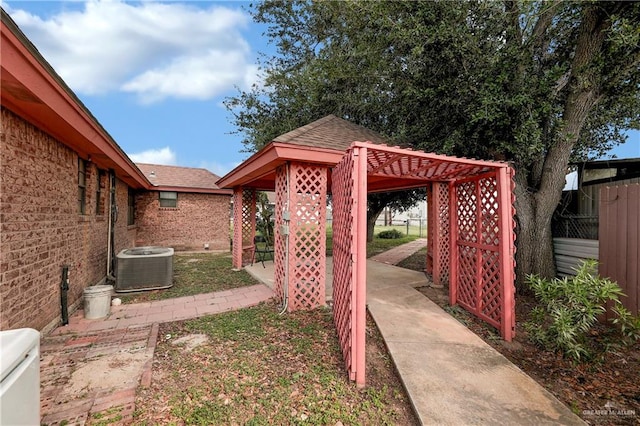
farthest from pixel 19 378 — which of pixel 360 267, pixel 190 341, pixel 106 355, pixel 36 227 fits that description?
pixel 36 227

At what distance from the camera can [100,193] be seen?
19.8 feet

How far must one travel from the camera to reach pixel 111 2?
4.54 m

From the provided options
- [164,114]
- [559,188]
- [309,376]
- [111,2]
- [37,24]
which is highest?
[164,114]

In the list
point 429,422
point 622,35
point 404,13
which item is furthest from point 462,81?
point 429,422

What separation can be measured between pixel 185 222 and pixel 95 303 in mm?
8164

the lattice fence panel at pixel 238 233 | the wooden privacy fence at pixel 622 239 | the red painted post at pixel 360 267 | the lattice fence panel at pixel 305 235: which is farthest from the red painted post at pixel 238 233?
the wooden privacy fence at pixel 622 239

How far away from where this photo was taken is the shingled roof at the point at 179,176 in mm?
12055

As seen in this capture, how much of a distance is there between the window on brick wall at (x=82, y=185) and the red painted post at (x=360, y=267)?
5.01m

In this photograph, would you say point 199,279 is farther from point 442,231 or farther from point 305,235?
point 442,231

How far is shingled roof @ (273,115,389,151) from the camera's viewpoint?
4565mm

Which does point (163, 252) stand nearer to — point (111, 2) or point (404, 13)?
point (111, 2)

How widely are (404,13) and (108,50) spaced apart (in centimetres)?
567

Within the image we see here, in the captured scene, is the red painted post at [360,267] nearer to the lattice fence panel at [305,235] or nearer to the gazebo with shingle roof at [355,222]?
the gazebo with shingle roof at [355,222]

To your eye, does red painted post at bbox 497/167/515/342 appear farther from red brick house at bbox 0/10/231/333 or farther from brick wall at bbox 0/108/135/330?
brick wall at bbox 0/108/135/330
